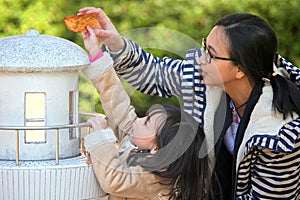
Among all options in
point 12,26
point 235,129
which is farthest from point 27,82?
point 12,26

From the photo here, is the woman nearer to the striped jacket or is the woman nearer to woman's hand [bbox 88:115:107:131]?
the striped jacket

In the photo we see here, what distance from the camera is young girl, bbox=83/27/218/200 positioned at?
2434 millimetres

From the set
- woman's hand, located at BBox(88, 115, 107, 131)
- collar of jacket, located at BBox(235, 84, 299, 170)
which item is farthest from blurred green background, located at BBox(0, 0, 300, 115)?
collar of jacket, located at BBox(235, 84, 299, 170)

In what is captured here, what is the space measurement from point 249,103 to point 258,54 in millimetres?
164

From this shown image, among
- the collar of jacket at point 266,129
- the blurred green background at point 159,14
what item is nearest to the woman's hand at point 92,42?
the collar of jacket at point 266,129

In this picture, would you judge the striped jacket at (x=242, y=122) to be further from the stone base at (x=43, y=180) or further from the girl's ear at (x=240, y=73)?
the stone base at (x=43, y=180)

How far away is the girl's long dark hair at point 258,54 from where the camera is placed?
2.45 m

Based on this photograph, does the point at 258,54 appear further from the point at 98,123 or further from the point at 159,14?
the point at 159,14

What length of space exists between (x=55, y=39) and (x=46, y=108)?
0.23 metres

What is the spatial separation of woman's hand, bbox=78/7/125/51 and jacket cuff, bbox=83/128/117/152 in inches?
13.4

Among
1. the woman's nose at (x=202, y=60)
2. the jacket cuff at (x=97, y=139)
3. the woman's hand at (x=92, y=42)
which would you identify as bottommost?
the jacket cuff at (x=97, y=139)

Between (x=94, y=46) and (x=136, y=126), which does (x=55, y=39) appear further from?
(x=136, y=126)

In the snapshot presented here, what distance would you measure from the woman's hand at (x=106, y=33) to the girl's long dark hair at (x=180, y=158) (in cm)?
26

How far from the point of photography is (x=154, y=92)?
282cm
